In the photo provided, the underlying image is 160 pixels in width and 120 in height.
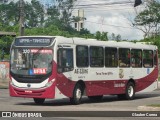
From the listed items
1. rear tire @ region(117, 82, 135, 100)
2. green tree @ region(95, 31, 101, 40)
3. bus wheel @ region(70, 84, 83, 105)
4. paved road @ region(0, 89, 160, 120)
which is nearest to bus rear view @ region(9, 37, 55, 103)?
paved road @ region(0, 89, 160, 120)

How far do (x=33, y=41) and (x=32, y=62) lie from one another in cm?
98

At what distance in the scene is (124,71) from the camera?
26906 millimetres

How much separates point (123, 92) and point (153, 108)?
6658 mm

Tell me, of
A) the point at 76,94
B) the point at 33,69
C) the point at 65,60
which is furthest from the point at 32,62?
the point at 76,94

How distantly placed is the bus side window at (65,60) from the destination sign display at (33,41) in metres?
0.65

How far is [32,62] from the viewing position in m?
21.9

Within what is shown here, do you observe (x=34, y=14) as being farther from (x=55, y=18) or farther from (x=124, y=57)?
(x=124, y=57)

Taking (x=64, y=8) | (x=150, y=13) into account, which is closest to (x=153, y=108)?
(x=150, y=13)

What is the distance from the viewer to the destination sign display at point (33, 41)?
72.0 ft

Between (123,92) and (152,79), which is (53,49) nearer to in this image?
(123,92)

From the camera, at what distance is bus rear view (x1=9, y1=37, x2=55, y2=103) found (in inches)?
851

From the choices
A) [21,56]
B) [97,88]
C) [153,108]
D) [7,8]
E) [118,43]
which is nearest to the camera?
[153,108]

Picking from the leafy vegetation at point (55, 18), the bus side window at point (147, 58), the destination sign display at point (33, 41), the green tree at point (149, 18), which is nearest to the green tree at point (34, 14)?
the leafy vegetation at point (55, 18)

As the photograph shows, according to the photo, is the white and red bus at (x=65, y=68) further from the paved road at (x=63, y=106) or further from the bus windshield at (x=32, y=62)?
the paved road at (x=63, y=106)
